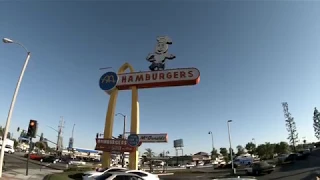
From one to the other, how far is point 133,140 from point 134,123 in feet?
6.56

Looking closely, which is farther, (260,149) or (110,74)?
(260,149)

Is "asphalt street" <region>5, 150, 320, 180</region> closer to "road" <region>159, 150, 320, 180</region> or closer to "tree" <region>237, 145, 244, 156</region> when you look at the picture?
"road" <region>159, 150, 320, 180</region>

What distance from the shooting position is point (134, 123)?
2662cm

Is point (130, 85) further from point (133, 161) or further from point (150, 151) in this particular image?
point (150, 151)

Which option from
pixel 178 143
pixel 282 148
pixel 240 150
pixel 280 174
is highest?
pixel 178 143

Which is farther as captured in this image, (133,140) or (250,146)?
(250,146)

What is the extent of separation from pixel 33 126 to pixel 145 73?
13.3m

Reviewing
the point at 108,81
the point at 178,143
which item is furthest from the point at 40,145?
the point at 108,81

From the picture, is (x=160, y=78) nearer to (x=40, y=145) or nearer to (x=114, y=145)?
(x=114, y=145)

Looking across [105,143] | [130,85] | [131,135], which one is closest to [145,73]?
[130,85]

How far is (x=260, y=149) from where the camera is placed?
116625 mm

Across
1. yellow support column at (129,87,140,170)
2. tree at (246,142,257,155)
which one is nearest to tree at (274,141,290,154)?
tree at (246,142,257,155)

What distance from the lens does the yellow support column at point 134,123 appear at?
83.8ft

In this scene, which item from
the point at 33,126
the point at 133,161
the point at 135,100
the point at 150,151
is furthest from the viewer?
the point at 150,151
